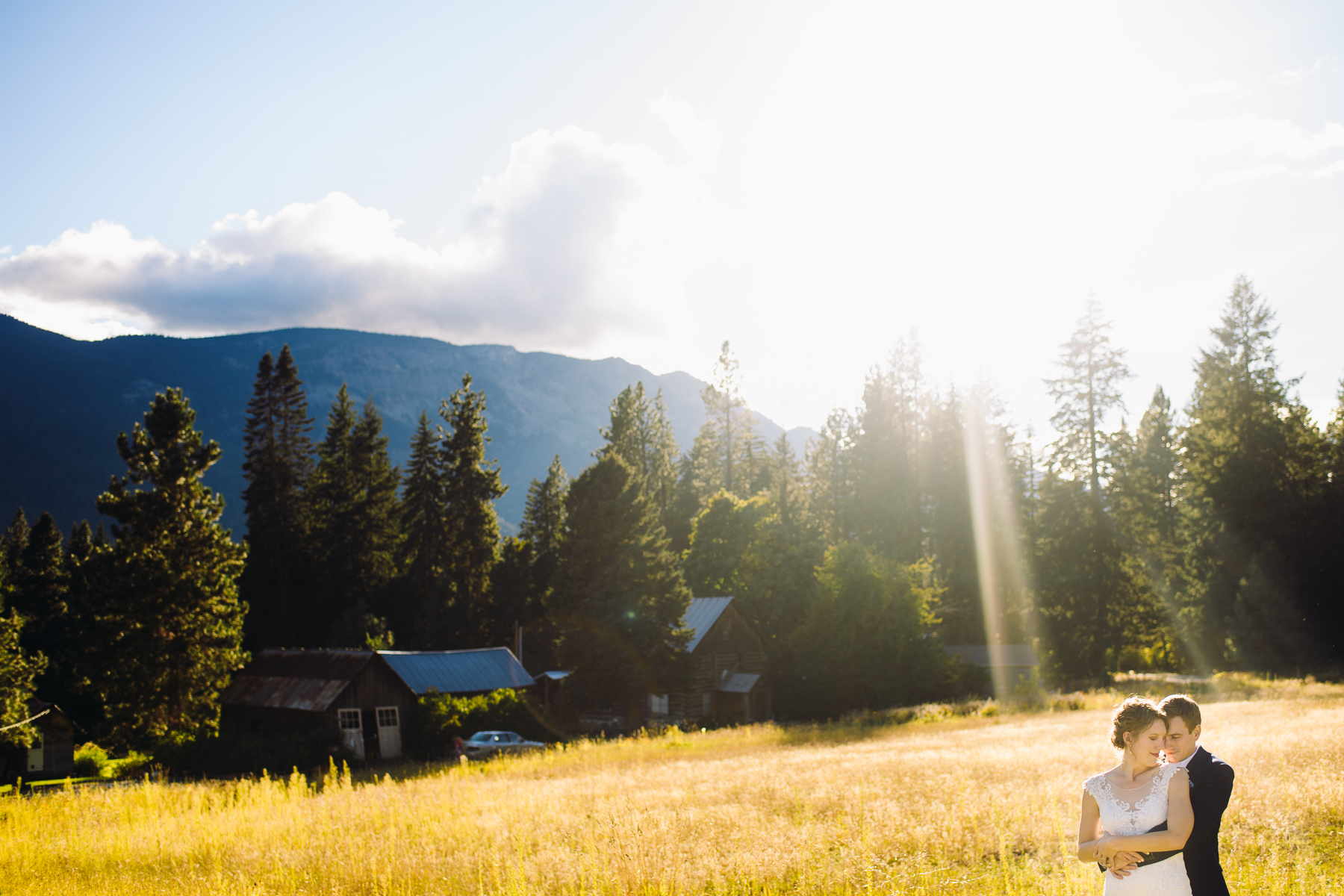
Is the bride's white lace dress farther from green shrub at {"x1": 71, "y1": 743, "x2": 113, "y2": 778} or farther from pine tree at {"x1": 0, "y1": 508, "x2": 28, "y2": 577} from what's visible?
pine tree at {"x1": 0, "y1": 508, "x2": 28, "y2": 577}

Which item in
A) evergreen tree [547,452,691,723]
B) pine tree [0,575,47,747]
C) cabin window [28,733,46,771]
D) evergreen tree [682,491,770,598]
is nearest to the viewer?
pine tree [0,575,47,747]

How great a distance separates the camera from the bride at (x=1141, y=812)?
430 centimetres

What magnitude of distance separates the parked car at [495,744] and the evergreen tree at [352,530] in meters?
28.1

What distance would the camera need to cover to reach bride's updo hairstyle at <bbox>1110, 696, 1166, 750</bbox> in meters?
4.43

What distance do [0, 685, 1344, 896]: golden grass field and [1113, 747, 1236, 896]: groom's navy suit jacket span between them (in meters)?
2.62

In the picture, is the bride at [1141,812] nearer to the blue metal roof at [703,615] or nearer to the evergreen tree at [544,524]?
the blue metal roof at [703,615]

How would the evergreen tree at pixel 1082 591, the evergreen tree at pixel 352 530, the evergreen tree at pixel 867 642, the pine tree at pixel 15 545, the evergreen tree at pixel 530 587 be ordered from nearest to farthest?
the evergreen tree at pixel 867 642
the evergreen tree at pixel 1082 591
the evergreen tree at pixel 530 587
the evergreen tree at pixel 352 530
the pine tree at pixel 15 545

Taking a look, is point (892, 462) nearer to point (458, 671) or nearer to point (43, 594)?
point (458, 671)

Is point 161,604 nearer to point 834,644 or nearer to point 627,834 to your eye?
point 834,644

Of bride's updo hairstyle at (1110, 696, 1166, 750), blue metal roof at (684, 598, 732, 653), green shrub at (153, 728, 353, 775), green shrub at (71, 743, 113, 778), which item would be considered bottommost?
green shrub at (71, 743, 113, 778)

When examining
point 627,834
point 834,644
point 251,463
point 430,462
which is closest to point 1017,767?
point 627,834

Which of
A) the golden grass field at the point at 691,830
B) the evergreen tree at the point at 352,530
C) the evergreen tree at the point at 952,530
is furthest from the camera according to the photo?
the evergreen tree at the point at 352,530

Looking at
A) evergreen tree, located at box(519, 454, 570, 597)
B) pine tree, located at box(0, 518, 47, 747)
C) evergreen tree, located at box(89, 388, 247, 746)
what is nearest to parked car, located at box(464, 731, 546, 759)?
evergreen tree, located at box(89, 388, 247, 746)

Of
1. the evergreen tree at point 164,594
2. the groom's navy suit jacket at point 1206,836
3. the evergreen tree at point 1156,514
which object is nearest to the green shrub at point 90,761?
the evergreen tree at point 164,594
